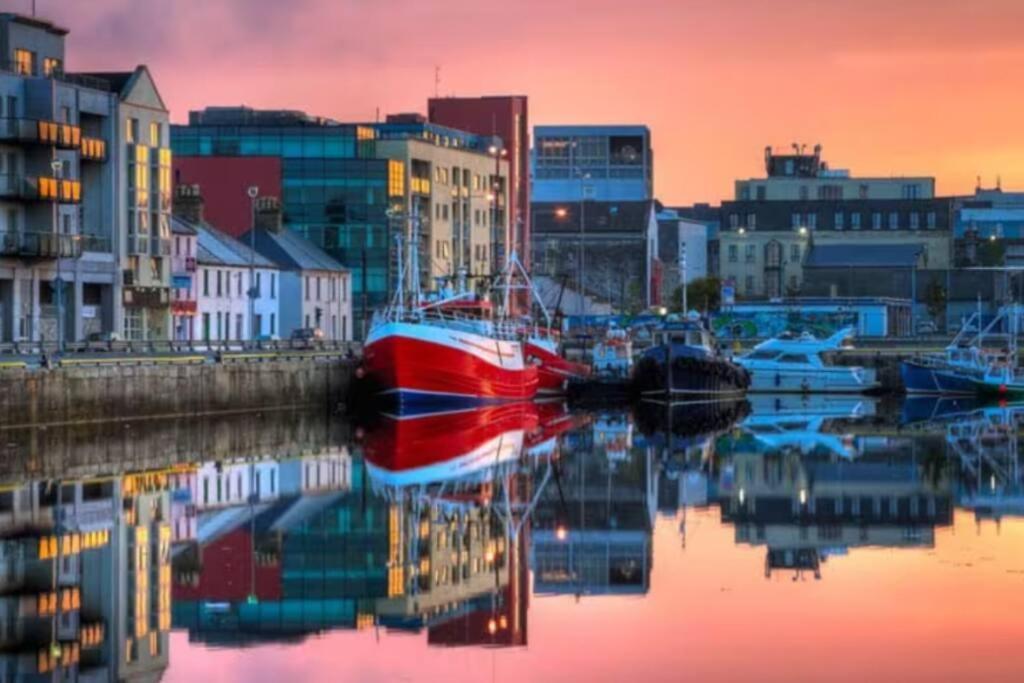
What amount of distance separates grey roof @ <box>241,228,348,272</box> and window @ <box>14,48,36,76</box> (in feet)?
85.4

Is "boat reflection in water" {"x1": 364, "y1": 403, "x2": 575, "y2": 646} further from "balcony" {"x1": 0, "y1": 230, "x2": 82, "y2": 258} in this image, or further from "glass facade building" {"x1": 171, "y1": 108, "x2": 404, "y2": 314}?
"glass facade building" {"x1": 171, "y1": 108, "x2": 404, "y2": 314}

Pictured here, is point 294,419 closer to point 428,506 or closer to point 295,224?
point 428,506

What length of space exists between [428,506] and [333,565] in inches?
379

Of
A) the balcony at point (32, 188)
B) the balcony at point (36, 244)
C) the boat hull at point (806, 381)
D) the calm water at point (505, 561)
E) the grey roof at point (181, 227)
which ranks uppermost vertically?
the balcony at point (32, 188)

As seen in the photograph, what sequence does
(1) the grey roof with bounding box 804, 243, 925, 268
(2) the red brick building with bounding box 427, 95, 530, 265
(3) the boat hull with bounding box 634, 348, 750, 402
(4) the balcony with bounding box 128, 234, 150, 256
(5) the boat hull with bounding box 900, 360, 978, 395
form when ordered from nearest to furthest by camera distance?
(4) the balcony with bounding box 128, 234, 150, 256
(3) the boat hull with bounding box 634, 348, 750, 402
(5) the boat hull with bounding box 900, 360, 978, 395
(2) the red brick building with bounding box 427, 95, 530, 265
(1) the grey roof with bounding box 804, 243, 925, 268

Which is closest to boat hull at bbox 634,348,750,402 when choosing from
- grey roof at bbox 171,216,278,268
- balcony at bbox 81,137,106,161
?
grey roof at bbox 171,216,278,268

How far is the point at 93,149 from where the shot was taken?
95750mm

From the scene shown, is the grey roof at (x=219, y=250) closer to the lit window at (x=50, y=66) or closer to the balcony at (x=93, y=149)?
the balcony at (x=93, y=149)

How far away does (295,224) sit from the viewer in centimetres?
13538

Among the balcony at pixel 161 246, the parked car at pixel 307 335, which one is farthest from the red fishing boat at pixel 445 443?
the balcony at pixel 161 246

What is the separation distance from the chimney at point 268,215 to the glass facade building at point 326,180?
7335 mm

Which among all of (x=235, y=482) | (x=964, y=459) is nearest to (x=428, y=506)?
(x=235, y=482)

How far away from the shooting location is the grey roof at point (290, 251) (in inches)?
4722

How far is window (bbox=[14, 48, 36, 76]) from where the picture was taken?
93812 mm
